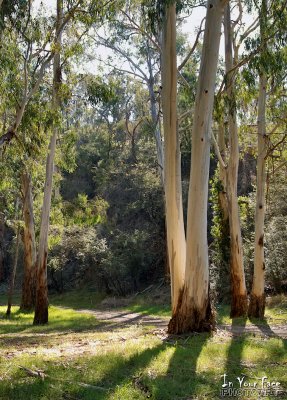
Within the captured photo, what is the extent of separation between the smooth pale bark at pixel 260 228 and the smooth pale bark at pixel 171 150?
3.78m

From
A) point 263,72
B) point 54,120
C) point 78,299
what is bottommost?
point 78,299

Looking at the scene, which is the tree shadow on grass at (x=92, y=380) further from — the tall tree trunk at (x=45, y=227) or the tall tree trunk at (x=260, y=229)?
the tall tree trunk at (x=45, y=227)

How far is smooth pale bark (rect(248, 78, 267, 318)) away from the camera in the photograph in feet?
40.4

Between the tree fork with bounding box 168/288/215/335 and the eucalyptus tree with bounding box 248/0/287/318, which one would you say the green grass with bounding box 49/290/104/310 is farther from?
the tree fork with bounding box 168/288/215/335

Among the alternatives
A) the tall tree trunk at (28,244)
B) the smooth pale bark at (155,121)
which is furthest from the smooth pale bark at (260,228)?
the smooth pale bark at (155,121)

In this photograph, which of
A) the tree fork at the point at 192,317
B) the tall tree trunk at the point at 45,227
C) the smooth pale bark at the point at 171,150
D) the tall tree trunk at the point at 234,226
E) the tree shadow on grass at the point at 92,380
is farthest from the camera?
the tall tree trunk at the point at 45,227

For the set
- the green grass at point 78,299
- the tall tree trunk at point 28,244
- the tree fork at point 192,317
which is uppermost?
the tall tree trunk at point 28,244

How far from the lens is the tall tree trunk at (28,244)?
707 inches

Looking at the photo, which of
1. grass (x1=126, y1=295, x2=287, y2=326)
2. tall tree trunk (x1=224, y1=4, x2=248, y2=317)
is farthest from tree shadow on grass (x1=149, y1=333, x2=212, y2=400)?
tall tree trunk (x1=224, y1=4, x2=248, y2=317)

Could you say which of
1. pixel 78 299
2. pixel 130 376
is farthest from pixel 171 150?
pixel 78 299

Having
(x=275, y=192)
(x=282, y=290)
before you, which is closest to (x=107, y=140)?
(x=275, y=192)

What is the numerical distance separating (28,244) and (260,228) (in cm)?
950

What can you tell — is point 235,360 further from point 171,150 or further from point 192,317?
point 171,150

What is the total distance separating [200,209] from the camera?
28.0 feet
